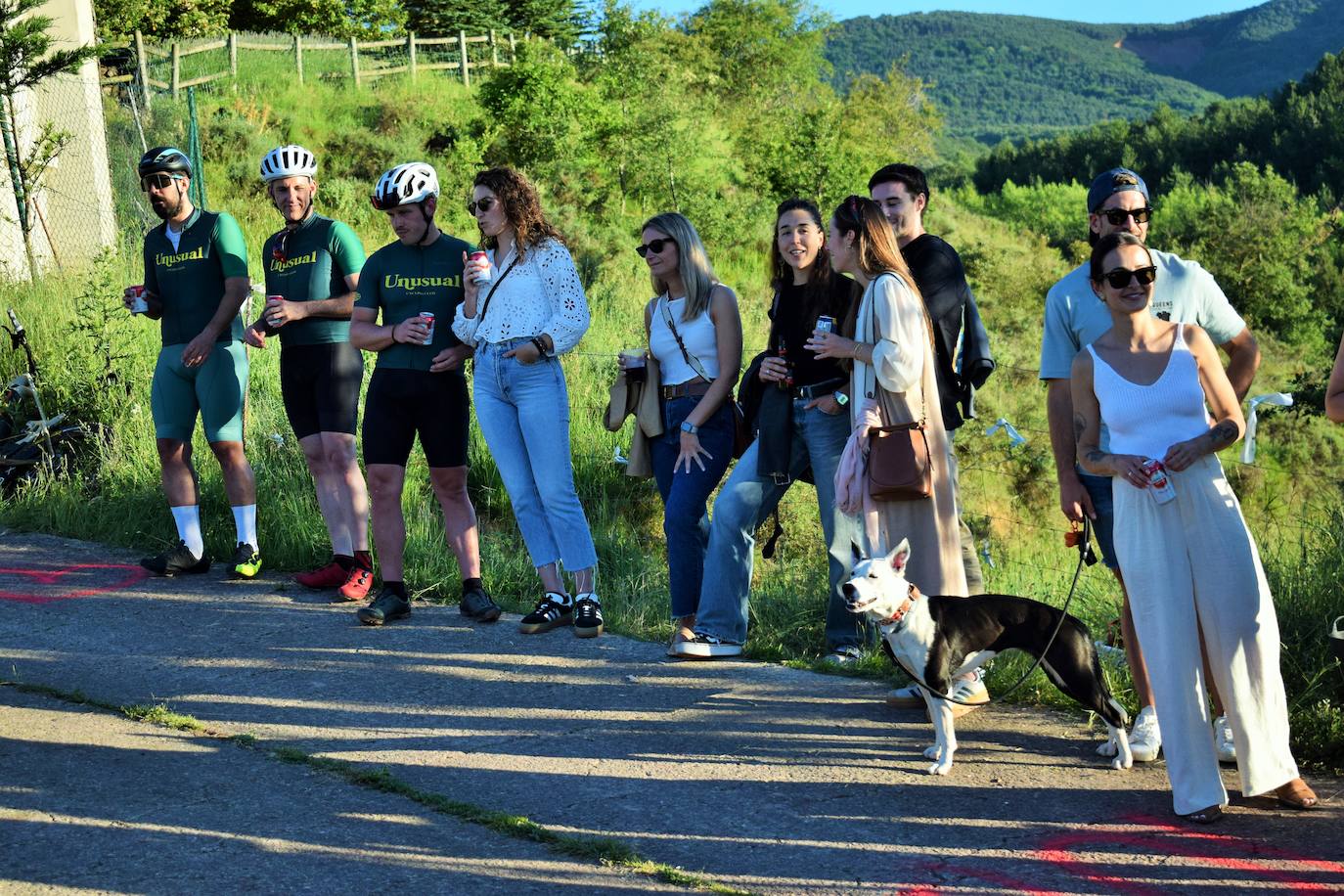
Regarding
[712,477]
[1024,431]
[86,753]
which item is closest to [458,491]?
[712,477]

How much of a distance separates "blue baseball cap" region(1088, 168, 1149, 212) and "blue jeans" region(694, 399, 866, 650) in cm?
143

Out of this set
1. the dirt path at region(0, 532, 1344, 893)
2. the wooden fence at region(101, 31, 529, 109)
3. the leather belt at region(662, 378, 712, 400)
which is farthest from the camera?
the wooden fence at region(101, 31, 529, 109)

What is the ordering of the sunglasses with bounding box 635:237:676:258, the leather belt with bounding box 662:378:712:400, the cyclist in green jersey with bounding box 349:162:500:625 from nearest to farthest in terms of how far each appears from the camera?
the sunglasses with bounding box 635:237:676:258 < the leather belt with bounding box 662:378:712:400 < the cyclist in green jersey with bounding box 349:162:500:625

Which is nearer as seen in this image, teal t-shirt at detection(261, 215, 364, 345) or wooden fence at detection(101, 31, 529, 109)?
teal t-shirt at detection(261, 215, 364, 345)

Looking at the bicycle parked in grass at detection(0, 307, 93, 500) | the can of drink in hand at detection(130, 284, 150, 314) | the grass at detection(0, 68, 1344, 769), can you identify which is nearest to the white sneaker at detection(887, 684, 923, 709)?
the grass at detection(0, 68, 1344, 769)

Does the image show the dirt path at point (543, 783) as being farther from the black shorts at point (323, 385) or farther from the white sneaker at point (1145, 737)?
the black shorts at point (323, 385)

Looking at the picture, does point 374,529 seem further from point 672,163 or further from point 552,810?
point 672,163

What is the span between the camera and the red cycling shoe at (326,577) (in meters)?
7.30

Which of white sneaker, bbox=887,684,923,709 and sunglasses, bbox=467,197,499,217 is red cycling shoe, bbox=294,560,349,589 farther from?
white sneaker, bbox=887,684,923,709

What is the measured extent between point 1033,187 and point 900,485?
78.4 m

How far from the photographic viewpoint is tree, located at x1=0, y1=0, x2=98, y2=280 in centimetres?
1182

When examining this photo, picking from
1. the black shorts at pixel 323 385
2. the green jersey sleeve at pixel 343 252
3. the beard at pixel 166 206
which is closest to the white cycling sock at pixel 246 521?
the black shorts at pixel 323 385

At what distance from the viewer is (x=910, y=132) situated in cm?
6706

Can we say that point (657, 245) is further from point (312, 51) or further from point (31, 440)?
point (312, 51)
